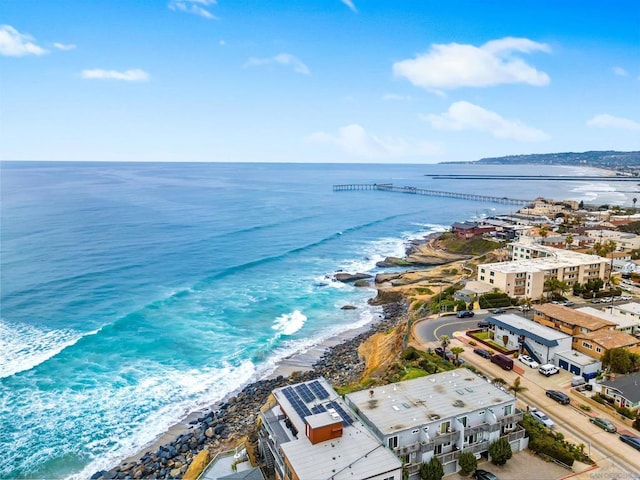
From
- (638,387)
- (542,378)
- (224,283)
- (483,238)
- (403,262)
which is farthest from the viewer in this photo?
(483,238)

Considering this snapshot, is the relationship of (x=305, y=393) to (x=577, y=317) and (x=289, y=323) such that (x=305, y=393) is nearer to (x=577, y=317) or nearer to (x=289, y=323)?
(x=577, y=317)

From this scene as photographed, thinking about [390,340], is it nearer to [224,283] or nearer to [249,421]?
[249,421]

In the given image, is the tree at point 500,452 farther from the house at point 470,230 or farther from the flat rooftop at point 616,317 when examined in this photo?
the house at point 470,230

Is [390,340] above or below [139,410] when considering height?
above

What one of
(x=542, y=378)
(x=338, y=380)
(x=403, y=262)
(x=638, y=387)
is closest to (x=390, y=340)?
(x=338, y=380)

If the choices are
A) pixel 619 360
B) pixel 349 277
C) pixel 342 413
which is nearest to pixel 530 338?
pixel 619 360

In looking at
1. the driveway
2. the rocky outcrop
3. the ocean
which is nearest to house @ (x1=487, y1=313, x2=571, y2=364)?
the driveway

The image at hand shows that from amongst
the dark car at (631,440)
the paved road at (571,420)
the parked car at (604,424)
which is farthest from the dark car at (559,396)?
the dark car at (631,440)

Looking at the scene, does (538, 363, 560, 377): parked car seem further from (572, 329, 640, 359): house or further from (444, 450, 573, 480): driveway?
(444, 450, 573, 480): driveway

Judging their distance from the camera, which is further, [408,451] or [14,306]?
[14,306]
